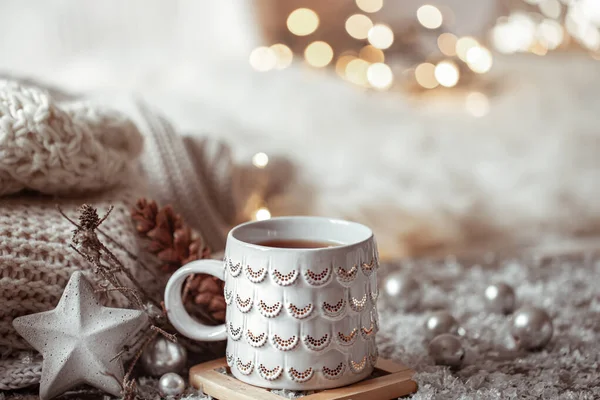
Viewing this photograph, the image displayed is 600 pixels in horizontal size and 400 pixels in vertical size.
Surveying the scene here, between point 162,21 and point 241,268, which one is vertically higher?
point 162,21

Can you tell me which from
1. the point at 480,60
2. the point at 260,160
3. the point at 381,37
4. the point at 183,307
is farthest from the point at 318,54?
the point at 183,307

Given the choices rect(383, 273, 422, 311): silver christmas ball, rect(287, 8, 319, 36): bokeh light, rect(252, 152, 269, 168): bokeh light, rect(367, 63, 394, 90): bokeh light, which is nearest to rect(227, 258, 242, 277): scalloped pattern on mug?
rect(383, 273, 422, 311): silver christmas ball

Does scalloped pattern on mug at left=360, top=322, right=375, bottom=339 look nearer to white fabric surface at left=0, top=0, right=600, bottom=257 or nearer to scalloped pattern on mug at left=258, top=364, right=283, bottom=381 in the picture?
scalloped pattern on mug at left=258, top=364, right=283, bottom=381

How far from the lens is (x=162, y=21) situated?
1.56 m

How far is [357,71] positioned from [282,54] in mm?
203

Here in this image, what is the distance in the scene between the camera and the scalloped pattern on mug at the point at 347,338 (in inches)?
21.7

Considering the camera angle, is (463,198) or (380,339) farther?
(463,198)

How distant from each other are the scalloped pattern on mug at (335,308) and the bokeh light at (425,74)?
122cm

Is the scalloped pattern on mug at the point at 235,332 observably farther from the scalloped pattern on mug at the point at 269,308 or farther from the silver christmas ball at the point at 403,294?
the silver christmas ball at the point at 403,294

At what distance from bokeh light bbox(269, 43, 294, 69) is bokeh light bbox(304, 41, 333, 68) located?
3.8 inches

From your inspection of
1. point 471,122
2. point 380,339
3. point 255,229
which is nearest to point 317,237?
point 255,229

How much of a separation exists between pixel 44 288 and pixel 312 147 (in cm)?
75

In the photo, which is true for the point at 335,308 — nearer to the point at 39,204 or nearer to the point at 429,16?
the point at 39,204

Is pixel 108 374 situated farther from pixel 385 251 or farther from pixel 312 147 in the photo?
pixel 312 147
